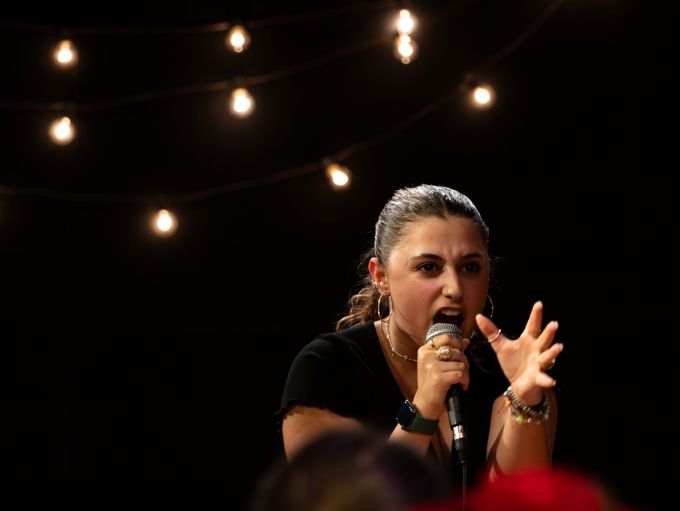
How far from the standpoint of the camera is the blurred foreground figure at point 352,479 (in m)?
0.53

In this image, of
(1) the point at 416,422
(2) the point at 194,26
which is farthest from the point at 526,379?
(2) the point at 194,26

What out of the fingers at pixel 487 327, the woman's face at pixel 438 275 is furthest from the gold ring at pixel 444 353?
the woman's face at pixel 438 275

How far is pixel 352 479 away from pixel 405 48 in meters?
2.85

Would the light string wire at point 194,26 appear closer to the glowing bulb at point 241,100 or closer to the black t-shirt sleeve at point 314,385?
the glowing bulb at point 241,100

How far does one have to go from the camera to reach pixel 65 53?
10.4 ft

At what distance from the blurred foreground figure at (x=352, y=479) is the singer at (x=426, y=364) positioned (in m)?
1.08

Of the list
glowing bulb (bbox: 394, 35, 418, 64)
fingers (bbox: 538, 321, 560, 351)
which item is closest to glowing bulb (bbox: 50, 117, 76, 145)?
glowing bulb (bbox: 394, 35, 418, 64)

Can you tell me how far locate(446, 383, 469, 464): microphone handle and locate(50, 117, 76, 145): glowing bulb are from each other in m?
1.98

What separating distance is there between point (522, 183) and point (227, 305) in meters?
1.21

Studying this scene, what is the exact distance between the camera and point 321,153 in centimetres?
330

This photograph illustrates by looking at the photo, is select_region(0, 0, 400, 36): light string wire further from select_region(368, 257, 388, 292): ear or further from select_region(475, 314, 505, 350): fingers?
select_region(475, 314, 505, 350): fingers

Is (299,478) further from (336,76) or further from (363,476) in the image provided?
(336,76)

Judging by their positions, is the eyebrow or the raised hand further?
the eyebrow

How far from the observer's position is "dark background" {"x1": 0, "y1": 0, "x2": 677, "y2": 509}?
10.1ft
